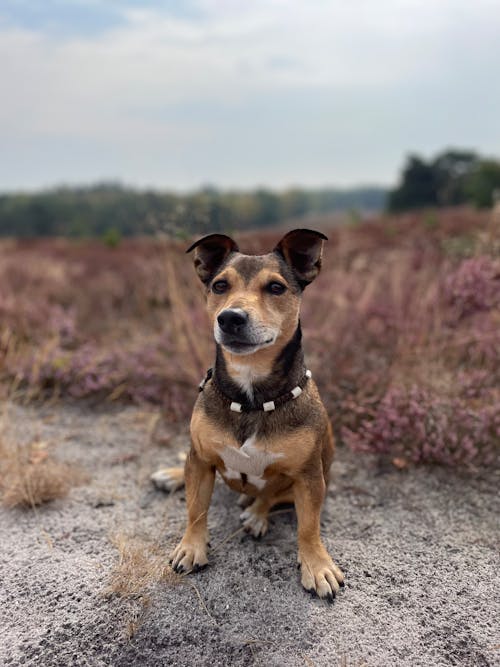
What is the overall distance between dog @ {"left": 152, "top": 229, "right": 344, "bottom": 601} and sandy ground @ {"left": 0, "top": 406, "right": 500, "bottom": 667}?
0.21m

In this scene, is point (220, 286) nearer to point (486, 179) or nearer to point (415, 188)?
point (486, 179)

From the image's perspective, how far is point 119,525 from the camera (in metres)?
3.49

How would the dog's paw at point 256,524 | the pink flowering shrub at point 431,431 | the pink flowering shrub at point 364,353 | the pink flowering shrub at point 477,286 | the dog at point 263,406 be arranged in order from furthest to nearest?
the pink flowering shrub at point 477,286
the pink flowering shrub at point 364,353
the pink flowering shrub at point 431,431
the dog's paw at point 256,524
the dog at point 263,406

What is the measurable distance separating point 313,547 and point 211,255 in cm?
178

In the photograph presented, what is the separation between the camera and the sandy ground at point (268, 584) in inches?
98.4

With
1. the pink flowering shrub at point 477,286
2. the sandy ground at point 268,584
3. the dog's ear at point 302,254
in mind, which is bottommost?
the sandy ground at point 268,584

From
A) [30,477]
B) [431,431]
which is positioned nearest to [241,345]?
[30,477]

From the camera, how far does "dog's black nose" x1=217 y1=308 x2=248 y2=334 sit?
2.44 metres

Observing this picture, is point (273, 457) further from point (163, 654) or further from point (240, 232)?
point (240, 232)

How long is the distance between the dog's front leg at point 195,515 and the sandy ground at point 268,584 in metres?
0.10

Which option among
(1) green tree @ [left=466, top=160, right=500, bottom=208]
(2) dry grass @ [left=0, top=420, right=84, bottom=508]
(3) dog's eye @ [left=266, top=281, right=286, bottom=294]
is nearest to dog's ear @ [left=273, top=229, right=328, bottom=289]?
(3) dog's eye @ [left=266, top=281, right=286, bottom=294]

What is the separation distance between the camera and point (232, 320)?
8.05ft

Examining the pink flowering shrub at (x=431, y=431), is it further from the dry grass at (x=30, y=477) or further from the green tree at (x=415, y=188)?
the green tree at (x=415, y=188)

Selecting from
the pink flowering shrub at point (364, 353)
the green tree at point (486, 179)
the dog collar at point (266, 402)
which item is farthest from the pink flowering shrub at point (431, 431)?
the green tree at point (486, 179)
